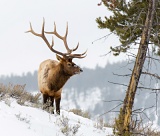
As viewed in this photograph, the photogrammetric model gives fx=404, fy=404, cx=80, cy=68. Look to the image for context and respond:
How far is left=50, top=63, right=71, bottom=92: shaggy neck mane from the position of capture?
10.1 meters

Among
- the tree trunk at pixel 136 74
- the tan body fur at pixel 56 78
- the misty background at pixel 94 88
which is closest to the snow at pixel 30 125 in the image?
the tree trunk at pixel 136 74

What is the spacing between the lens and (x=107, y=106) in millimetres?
118500

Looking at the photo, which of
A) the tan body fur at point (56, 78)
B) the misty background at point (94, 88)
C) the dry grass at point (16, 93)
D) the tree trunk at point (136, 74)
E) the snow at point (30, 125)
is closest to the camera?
the snow at point (30, 125)

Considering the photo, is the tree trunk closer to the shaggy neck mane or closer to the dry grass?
the shaggy neck mane

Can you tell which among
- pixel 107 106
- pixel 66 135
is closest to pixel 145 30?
pixel 66 135

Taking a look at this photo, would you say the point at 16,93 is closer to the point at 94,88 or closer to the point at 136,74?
the point at 136,74

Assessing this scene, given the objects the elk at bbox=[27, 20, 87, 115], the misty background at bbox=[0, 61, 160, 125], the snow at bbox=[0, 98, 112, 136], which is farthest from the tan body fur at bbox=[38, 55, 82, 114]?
the misty background at bbox=[0, 61, 160, 125]

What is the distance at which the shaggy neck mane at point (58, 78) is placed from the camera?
1006 centimetres

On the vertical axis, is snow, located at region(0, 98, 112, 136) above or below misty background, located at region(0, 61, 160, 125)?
above

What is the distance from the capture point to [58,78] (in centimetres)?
1014

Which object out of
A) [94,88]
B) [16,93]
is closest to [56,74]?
[16,93]

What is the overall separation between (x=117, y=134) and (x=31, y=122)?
1457 millimetres

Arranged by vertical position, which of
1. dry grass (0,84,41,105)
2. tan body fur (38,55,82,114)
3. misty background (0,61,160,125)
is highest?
tan body fur (38,55,82,114)

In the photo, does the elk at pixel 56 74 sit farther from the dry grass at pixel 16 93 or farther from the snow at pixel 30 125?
the snow at pixel 30 125
